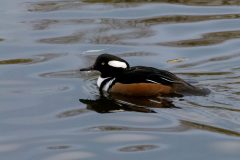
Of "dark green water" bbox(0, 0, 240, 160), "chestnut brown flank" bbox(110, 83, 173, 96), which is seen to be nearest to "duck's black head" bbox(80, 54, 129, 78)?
"dark green water" bbox(0, 0, 240, 160)

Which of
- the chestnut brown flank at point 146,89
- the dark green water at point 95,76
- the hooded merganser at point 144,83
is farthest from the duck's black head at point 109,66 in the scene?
the chestnut brown flank at point 146,89

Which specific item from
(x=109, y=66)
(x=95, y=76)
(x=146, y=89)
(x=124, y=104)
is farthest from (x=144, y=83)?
(x=95, y=76)

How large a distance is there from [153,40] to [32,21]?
2.42m

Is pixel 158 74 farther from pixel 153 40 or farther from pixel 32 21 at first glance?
pixel 32 21

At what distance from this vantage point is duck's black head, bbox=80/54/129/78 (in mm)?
12048

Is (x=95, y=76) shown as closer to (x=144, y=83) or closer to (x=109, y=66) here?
(x=109, y=66)

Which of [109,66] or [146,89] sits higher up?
[109,66]

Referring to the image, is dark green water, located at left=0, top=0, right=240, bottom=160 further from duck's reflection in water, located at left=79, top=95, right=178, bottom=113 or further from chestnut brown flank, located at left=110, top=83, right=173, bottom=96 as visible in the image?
chestnut brown flank, located at left=110, top=83, right=173, bottom=96

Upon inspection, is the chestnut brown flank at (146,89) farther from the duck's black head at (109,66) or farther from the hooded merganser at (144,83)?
→ the duck's black head at (109,66)

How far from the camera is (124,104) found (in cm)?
1135

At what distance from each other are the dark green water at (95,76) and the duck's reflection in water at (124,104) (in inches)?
1.0

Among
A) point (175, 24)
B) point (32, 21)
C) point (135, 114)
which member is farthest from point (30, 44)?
point (135, 114)

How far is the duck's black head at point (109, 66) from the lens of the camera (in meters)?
12.0

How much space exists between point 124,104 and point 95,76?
70.5 inches
